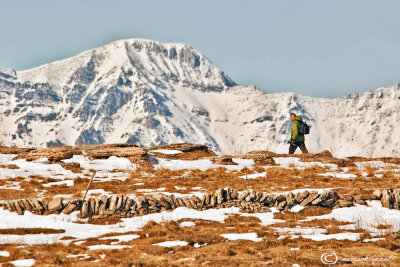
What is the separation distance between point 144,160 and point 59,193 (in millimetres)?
10744

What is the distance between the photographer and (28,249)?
14.5 m

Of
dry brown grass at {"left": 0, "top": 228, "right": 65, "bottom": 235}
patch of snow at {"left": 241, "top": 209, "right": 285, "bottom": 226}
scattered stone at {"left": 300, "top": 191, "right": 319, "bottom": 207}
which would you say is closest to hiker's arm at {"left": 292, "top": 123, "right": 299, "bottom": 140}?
scattered stone at {"left": 300, "top": 191, "right": 319, "bottom": 207}

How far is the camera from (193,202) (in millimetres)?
20328

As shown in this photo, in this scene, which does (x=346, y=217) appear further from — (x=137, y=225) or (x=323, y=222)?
(x=137, y=225)

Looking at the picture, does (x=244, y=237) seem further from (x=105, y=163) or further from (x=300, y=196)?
(x=105, y=163)

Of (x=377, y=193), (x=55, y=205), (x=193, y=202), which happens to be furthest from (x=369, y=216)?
(x=55, y=205)

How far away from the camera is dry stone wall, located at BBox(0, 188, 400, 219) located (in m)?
19.0

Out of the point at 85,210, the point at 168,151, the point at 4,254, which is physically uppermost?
the point at 4,254

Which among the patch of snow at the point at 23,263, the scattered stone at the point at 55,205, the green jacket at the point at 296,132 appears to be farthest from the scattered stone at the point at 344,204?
the green jacket at the point at 296,132

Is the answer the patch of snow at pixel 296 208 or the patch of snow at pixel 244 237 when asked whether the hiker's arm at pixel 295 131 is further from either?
the patch of snow at pixel 244 237

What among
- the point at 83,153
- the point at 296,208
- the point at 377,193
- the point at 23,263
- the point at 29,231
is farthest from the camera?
the point at 83,153

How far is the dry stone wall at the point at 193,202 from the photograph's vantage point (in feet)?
62.2

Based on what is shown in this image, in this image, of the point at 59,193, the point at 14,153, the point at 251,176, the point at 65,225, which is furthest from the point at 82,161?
the point at 65,225

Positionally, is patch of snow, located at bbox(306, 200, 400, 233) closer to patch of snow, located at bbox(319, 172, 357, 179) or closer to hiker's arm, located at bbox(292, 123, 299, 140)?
patch of snow, located at bbox(319, 172, 357, 179)
